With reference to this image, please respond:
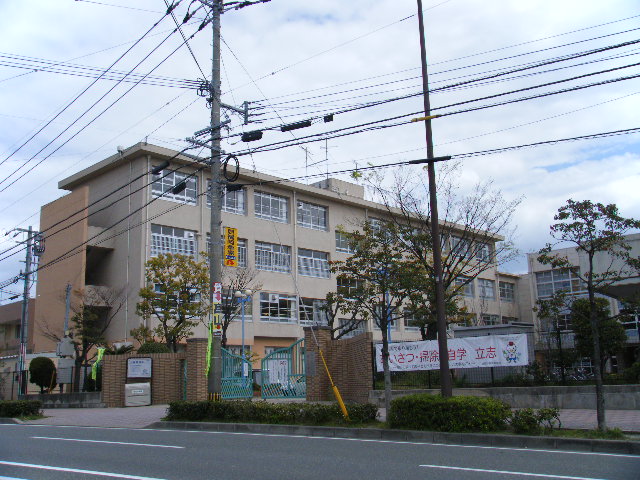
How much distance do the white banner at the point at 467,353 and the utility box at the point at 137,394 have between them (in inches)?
392

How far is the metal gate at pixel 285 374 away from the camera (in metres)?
21.6

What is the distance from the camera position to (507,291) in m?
60.7

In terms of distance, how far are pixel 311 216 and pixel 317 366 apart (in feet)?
76.7

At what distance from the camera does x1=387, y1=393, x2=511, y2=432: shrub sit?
12484mm

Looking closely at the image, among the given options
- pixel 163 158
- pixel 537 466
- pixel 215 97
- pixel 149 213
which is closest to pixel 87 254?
pixel 149 213

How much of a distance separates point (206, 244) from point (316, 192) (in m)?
9.79

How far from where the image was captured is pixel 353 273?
76.4ft

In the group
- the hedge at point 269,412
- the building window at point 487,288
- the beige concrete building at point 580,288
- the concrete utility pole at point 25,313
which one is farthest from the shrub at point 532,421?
the building window at point 487,288

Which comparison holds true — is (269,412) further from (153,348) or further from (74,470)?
(153,348)

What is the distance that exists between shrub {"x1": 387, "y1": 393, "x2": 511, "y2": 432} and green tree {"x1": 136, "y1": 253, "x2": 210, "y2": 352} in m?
17.8

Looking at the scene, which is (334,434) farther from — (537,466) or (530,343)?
(530,343)

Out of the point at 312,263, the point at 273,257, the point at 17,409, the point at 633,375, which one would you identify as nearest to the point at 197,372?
the point at 17,409

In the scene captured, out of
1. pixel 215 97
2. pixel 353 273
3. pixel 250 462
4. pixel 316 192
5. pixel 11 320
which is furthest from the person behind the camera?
pixel 11 320

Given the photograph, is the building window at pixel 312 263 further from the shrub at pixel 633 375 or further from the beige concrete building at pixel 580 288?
the shrub at pixel 633 375
